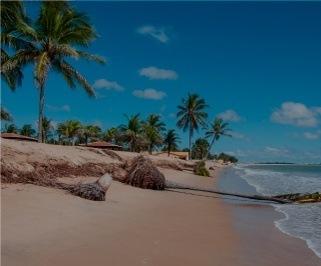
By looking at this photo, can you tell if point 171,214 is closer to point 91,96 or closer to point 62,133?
point 91,96

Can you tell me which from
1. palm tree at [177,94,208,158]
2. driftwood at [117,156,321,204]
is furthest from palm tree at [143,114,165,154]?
driftwood at [117,156,321,204]

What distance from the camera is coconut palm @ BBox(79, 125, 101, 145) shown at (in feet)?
239

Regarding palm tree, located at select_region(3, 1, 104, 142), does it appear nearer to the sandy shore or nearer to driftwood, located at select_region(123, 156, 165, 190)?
driftwood, located at select_region(123, 156, 165, 190)

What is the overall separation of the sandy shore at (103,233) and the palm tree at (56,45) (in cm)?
1287

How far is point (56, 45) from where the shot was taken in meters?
23.2

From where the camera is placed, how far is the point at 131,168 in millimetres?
17438

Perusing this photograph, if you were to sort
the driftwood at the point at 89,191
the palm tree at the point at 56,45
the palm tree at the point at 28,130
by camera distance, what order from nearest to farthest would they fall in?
the driftwood at the point at 89,191 → the palm tree at the point at 56,45 → the palm tree at the point at 28,130

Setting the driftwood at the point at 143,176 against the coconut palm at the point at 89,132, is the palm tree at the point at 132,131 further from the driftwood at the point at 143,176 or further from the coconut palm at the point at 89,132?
the driftwood at the point at 143,176

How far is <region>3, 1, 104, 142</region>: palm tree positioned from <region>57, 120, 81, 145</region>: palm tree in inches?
1712

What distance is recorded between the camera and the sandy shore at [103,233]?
5891 mm

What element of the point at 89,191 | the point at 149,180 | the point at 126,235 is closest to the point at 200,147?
the point at 149,180

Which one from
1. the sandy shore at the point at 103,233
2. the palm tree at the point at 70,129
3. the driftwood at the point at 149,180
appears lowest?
the sandy shore at the point at 103,233

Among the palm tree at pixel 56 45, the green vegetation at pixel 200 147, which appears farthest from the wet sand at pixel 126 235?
the green vegetation at pixel 200 147

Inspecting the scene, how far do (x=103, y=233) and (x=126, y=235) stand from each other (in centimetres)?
40
